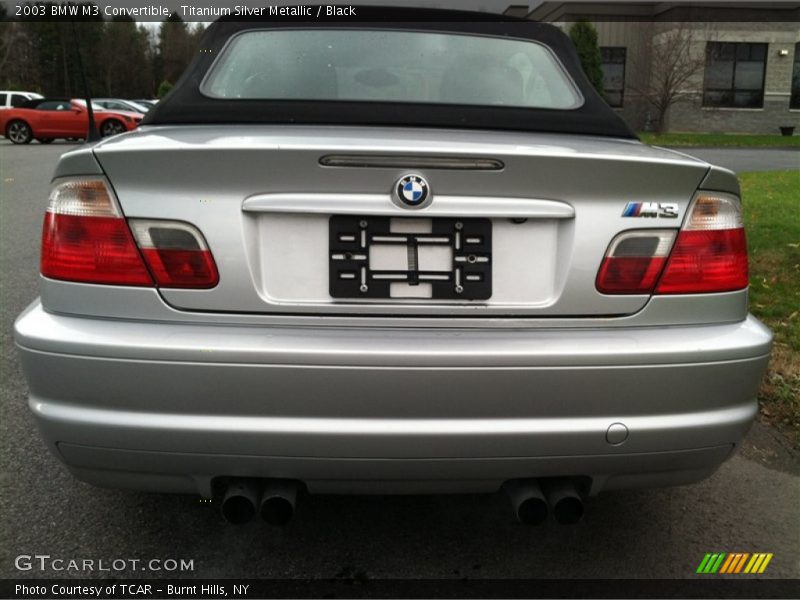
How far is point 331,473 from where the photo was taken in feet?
5.84

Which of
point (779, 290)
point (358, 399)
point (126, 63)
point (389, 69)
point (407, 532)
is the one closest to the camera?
point (358, 399)

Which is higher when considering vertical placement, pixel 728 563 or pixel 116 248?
pixel 116 248

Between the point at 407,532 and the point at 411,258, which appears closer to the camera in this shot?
the point at 411,258

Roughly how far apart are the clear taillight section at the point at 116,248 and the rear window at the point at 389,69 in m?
0.79

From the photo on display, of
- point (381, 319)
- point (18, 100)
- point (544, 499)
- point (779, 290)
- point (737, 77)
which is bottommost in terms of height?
point (779, 290)

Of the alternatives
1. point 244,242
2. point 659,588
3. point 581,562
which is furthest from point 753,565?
point 244,242

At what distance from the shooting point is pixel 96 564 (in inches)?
84.9

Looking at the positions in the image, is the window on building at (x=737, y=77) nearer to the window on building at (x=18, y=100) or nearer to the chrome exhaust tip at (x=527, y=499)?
the window on building at (x=18, y=100)

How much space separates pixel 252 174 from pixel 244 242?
164 mm

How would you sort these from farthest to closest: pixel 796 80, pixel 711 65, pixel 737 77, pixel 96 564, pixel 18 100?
1. pixel 796 80
2. pixel 737 77
3. pixel 711 65
4. pixel 18 100
5. pixel 96 564

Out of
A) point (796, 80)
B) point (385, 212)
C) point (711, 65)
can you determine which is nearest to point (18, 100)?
point (385, 212)

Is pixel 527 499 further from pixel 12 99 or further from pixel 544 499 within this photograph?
pixel 12 99

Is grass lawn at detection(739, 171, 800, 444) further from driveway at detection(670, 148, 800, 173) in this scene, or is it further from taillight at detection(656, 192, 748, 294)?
driveway at detection(670, 148, 800, 173)

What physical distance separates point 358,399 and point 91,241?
0.78 metres
